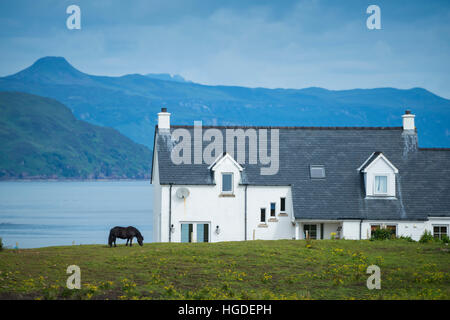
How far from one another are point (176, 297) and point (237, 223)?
958 inches

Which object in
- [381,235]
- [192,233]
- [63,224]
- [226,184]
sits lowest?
[381,235]

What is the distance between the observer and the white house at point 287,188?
146 feet

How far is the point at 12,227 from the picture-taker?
11819 cm

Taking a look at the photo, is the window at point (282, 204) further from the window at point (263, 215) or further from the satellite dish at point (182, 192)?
the satellite dish at point (182, 192)

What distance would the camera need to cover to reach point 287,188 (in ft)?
150

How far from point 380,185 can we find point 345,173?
2.72 meters

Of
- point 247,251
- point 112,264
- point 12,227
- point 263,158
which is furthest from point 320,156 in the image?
point 12,227

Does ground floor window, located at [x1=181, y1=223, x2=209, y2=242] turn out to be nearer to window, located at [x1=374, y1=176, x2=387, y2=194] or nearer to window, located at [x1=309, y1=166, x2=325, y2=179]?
window, located at [x1=309, y1=166, x2=325, y2=179]

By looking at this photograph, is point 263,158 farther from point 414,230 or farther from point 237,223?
point 414,230
